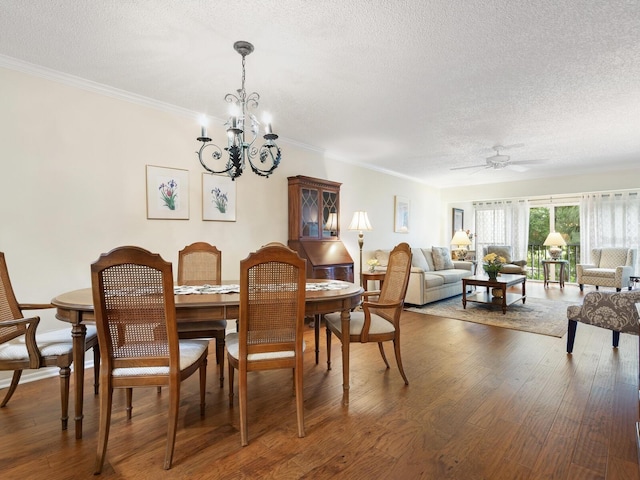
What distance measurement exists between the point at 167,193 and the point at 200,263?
89 centimetres

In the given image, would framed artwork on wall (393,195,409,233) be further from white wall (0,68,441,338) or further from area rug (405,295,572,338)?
white wall (0,68,441,338)

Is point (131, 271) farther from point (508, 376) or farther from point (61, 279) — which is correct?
point (508, 376)

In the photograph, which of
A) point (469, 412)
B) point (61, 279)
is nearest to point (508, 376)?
point (469, 412)

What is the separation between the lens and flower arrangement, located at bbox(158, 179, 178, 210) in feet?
11.2

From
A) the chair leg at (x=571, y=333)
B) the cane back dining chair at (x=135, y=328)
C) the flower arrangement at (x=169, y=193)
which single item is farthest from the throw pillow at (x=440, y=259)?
the cane back dining chair at (x=135, y=328)

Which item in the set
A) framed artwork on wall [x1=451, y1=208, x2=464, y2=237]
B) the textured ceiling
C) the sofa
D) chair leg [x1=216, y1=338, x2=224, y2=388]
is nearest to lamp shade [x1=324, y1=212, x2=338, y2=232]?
the sofa

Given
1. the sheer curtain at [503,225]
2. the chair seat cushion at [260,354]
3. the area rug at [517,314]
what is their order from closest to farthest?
the chair seat cushion at [260,354], the area rug at [517,314], the sheer curtain at [503,225]

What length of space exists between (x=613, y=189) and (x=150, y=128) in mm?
7766

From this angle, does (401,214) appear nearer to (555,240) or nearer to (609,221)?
(555,240)

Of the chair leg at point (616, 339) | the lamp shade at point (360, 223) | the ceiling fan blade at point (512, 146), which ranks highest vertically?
the ceiling fan blade at point (512, 146)

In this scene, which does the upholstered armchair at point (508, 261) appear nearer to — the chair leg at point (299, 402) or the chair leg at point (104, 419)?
the chair leg at point (299, 402)

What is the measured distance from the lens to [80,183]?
2.93 meters

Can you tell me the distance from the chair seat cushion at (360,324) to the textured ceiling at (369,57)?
1.99 m

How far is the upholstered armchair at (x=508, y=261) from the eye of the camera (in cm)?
719
